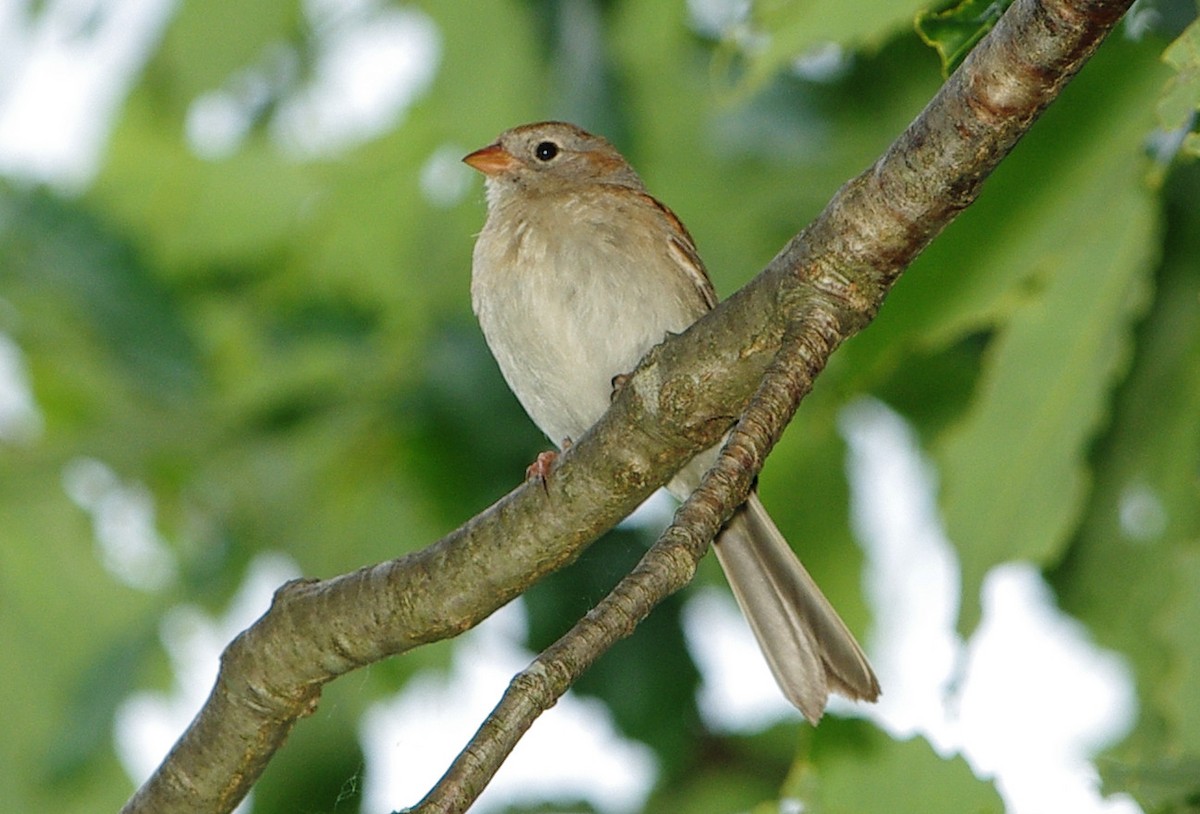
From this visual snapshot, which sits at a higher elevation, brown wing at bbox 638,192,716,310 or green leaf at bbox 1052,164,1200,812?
brown wing at bbox 638,192,716,310

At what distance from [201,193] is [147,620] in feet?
4.81

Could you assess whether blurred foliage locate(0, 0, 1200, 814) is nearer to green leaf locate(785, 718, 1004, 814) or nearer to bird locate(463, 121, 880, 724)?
bird locate(463, 121, 880, 724)

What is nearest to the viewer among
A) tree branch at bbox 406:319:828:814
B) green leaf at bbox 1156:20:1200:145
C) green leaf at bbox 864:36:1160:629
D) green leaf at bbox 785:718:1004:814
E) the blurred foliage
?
tree branch at bbox 406:319:828:814

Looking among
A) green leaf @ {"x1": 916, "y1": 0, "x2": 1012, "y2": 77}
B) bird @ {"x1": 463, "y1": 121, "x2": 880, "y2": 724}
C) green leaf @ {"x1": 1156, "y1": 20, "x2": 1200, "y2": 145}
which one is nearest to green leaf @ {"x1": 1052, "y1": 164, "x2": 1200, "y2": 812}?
bird @ {"x1": 463, "y1": 121, "x2": 880, "y2": 724}

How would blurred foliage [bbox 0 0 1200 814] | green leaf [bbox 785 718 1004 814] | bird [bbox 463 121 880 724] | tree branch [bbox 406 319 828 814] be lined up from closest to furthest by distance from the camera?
tree branch [bbox 406 319 828 814] < green leaf [bbox 785 718 1004 814] < bird [bbox 463 121 880 724] < blurred foliage [bbox 0 0 1200 814]

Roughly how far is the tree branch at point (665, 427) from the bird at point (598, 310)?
51.4 inches

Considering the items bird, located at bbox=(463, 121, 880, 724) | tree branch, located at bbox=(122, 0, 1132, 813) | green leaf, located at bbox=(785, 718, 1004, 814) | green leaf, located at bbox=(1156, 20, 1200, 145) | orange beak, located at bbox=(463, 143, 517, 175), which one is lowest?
green leaf, located at bbox=(785, 718, 1004, 814)

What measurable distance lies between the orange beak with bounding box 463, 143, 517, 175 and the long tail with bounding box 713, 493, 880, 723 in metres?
1.62

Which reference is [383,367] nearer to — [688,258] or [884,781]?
[688,258]

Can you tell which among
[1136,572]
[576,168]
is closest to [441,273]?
[576,168]

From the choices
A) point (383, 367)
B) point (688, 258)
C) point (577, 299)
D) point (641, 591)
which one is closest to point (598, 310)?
point (577, 299)

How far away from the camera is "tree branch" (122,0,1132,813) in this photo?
2371mm

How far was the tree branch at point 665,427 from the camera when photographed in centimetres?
237

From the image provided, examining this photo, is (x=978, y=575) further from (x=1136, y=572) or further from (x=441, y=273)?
(x=441, y=273)
